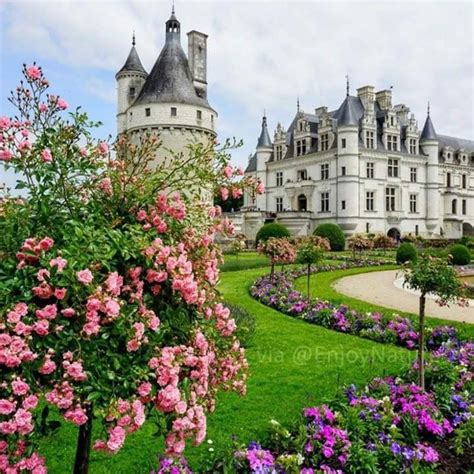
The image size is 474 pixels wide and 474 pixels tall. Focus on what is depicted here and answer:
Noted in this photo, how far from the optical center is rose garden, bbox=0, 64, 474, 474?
7.93ft

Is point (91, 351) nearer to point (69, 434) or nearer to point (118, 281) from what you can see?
point (118, 281)

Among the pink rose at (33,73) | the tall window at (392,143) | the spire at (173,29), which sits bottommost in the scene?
the pink rose at (33,73)

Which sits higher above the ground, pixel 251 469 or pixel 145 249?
pixel 145 249

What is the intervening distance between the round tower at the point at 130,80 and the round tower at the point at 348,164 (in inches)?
587

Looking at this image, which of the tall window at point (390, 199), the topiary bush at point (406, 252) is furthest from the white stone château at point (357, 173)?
the topiary bush at point (406, 252)

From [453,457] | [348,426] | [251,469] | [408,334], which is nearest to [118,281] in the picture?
[251,469]

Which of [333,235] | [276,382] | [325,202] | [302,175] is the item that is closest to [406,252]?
[333,235]

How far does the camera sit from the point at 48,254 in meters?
2.60

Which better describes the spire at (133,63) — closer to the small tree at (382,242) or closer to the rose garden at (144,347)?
the small tree at (382,242)

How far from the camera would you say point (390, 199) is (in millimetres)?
40125

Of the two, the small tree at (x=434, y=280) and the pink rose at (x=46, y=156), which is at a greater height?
the pink rose at (x=46, y=156)

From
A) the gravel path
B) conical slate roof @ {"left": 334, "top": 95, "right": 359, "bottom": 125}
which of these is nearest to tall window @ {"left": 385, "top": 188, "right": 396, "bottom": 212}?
conical slate roof @ {"left": 334, "top": 95, "right": 359, "bottom": 125}

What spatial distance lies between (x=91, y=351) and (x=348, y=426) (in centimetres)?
273

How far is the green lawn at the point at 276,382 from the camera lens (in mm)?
4164
